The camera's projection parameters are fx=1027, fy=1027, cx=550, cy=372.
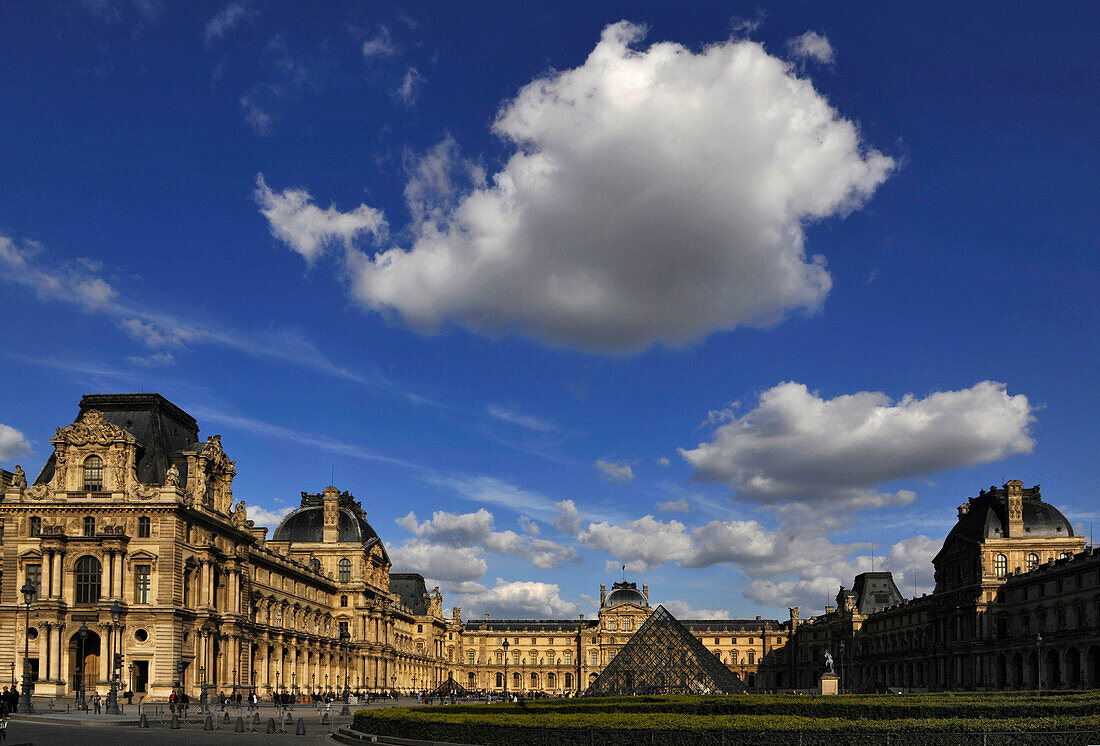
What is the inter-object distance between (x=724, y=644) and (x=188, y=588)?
129m

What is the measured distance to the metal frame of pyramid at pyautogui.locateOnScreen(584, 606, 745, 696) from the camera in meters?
61.8

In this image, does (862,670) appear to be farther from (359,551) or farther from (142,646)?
(142,646)

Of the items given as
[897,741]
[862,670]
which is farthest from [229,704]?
[862,670]

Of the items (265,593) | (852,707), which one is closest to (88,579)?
(265,593)

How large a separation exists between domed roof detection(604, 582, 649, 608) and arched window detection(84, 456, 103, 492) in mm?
122198

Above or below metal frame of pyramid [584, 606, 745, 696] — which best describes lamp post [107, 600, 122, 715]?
above

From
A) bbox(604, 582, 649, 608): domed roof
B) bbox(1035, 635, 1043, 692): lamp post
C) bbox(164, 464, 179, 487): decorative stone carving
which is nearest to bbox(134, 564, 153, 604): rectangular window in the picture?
bbox(164, 464, 179, 487): decorative stone carving

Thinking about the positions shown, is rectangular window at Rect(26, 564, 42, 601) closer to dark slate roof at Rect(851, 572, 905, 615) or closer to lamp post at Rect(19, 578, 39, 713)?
lamp post at Rect(19, 578, 39, 713)

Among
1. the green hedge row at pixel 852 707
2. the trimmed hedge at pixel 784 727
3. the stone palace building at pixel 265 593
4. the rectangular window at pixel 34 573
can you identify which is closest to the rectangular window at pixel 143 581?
the stone palace building at pixel 265 593

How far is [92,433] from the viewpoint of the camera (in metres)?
57.5

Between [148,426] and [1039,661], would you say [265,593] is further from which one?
[1039,661]

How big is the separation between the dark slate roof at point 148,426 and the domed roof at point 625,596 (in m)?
117

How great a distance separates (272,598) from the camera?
7806 cm

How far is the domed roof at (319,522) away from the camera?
104 m
